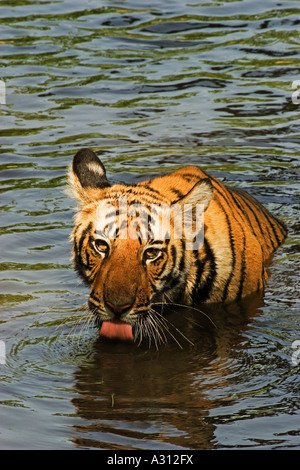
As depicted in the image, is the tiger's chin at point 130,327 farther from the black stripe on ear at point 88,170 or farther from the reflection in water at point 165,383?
the black stripe on ear at point 88,170

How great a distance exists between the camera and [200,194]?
18.8 ft

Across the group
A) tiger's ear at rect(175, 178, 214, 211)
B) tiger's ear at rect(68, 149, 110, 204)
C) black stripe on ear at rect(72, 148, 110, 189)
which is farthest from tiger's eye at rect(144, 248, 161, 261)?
black stripe on ear at rect(72, 148, 110, 189)

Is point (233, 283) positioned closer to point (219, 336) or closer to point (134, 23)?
point (219, 336)

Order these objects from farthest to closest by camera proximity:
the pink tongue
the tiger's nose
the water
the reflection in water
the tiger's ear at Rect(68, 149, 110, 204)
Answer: the tiger's ear at Rect(68, 149, 110, 204), the pink tongue, the tiger's nose, the water, the reflection in water

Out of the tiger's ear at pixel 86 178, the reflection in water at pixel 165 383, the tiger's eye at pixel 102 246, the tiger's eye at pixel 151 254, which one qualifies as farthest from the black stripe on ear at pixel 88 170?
the reflection in water at pixel 165 383

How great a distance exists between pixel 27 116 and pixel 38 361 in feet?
17.5

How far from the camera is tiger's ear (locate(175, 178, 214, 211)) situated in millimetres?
5652

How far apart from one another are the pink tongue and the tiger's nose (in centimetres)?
18

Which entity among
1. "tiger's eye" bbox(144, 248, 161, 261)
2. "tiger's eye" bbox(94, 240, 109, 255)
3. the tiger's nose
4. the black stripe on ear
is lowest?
the tiger's nose

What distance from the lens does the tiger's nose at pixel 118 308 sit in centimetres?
520

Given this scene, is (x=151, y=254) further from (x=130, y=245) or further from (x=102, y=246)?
(x=102, y=246)

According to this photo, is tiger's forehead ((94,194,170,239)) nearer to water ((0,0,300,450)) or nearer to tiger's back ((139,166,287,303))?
tiger's back ((139,166,287,303))

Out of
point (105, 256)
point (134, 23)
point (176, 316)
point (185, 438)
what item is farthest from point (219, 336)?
point (134, 23)

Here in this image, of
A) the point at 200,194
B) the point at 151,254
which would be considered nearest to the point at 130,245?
the point at 151,254
